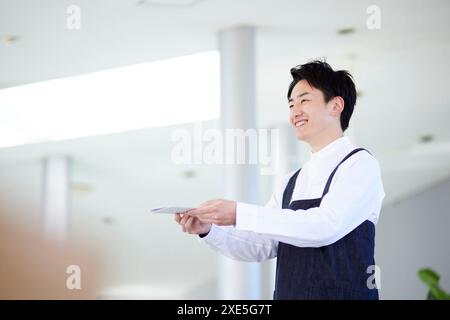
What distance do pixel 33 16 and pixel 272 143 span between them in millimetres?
3739

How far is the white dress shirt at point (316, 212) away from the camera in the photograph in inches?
83.8

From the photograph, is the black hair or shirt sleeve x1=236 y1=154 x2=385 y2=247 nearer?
shirt sleeve x1=236 y1=154 x2=385 y2=247

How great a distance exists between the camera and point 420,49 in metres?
7.64

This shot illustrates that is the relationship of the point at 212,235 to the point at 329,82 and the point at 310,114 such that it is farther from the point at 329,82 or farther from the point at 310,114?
the point at 329,82

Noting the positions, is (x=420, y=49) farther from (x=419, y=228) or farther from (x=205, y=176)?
(x=419, y=228)

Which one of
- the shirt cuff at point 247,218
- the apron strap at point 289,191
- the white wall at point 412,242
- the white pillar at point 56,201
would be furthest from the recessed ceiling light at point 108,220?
the shirt cuff at point 247,218

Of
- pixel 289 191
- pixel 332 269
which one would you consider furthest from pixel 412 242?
pixel 332 269

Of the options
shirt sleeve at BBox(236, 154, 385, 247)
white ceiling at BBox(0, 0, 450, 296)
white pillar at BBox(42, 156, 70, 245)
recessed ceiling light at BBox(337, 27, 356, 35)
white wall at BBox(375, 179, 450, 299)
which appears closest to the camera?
shirt sleeve at BBox(236, 154, 385, 247)

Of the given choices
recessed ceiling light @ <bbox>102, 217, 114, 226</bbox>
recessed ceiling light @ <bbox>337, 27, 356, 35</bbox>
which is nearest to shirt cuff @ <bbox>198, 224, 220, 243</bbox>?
recessed ceiling light @ <bbox>337, 27, 356, 35</bbox>

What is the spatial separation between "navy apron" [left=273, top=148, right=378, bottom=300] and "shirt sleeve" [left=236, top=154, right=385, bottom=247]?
5 cm

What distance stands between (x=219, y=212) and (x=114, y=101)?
632 cm

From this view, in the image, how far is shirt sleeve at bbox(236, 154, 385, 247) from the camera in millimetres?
2125

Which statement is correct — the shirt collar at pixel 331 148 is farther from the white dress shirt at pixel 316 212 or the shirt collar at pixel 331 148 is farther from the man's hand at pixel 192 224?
the man's hand at pixel 192 224

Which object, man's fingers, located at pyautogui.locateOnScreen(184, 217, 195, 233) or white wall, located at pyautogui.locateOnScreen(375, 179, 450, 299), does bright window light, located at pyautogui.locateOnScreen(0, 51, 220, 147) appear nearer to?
man's fingers, located at pyautogui.locateOnScreen(184, 217, 195, 233)
